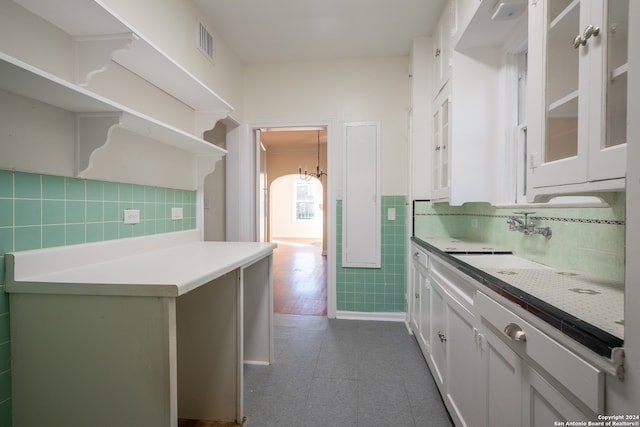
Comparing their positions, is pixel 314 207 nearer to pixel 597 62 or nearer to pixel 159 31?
pixel 159 31

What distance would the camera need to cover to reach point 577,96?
3.03ft

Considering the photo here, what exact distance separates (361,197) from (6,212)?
2.50 m

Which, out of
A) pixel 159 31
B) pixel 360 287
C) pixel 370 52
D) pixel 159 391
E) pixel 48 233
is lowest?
pixel 360 287

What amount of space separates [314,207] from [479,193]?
29.7ft

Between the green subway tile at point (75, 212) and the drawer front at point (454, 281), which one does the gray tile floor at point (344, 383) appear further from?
the green subway tile at point (75, 212)

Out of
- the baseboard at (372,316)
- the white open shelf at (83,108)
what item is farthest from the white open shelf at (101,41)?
the baseboard at (372,316)

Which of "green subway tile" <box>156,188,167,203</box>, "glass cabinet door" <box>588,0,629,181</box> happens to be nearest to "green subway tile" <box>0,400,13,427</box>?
"green subway tile" <box>156,188,167,203</box>

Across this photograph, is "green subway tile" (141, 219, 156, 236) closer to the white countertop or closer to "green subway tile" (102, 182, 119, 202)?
the white countertop

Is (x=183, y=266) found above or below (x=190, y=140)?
below

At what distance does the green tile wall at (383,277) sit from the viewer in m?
2.99

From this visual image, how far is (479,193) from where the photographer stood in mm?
2037

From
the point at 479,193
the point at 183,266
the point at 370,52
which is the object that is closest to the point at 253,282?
the point at 183,266

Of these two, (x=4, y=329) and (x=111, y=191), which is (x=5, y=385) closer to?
(x=4, y=329)

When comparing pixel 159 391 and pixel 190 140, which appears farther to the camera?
pixel 190 140
